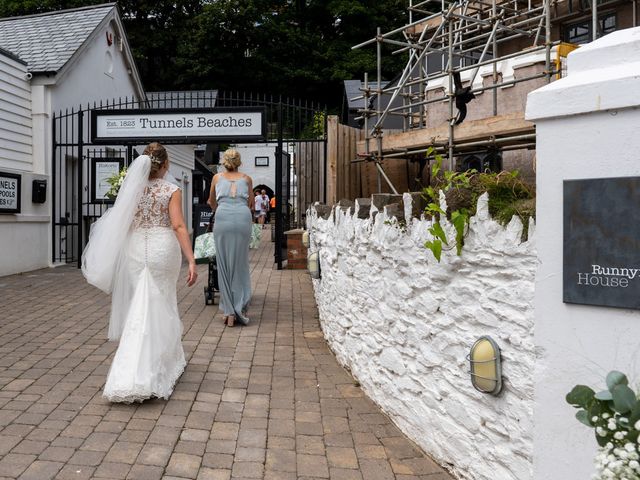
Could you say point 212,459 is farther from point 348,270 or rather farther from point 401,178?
point 401,178

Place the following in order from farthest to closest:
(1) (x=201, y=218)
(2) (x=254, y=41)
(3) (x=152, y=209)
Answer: (2) (x=254, y=41) → (1) (x=201, y=218) → (3) (x=152, y=209)

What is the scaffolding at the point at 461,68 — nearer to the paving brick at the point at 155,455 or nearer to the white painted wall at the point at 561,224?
the white painted wall at the point at 561,224

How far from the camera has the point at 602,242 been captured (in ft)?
7.70

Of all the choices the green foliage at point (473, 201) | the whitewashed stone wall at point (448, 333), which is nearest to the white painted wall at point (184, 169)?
the whitewashed stone wall at point (448, 333)

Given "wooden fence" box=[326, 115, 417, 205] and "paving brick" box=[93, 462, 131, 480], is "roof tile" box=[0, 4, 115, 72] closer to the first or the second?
"wooden fence" box=[326, 115, 417, 205]

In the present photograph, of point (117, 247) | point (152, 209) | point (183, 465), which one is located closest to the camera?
point (183, 465)

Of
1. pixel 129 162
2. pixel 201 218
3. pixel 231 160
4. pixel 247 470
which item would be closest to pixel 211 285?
pixel 231 160

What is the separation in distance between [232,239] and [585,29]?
5535mm

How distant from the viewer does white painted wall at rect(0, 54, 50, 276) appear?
1139cm

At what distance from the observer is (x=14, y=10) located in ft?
117

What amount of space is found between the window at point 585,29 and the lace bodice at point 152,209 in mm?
6159

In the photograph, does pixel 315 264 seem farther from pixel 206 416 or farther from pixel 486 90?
pixel 206 416

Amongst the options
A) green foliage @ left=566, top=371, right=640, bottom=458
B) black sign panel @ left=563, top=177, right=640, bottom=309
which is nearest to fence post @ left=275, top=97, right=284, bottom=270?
black sign panel @ left=563, top=177, right=640, bottom=309

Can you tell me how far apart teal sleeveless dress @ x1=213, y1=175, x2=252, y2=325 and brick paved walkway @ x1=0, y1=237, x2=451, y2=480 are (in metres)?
0.34
